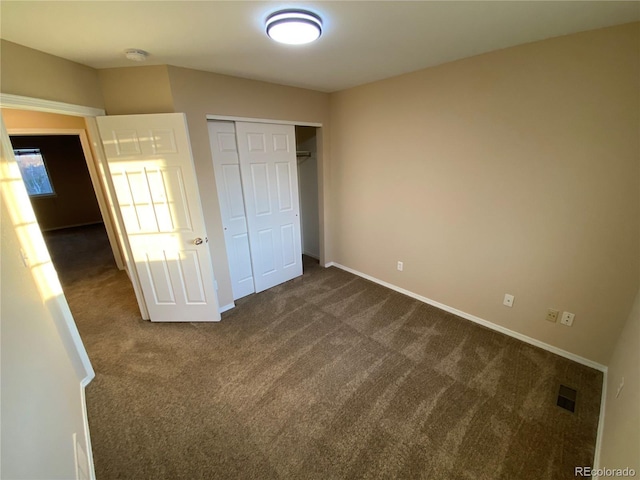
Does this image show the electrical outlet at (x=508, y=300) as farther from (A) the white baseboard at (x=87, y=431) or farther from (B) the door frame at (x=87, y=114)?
(B) the door frame at (x=87, y=114)

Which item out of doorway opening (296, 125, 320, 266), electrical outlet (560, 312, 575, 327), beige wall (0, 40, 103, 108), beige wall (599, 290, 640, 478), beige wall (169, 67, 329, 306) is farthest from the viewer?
doorway opening (296, 125, 320, 266)

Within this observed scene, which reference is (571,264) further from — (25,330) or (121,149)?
(121,149)

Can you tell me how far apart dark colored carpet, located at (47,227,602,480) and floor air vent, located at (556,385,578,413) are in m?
0.04

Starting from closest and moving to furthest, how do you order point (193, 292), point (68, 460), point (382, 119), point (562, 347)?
point (68, 460) → point (562, 347) → point (193, 292) → point (382, 119)

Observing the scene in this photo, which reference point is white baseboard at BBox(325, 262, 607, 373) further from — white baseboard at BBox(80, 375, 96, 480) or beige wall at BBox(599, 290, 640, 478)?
white baseboard at BBox(80, 375, 96, 480)

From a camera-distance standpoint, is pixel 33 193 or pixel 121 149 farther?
pixel 33 193

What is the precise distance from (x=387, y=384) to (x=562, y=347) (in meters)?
1.59

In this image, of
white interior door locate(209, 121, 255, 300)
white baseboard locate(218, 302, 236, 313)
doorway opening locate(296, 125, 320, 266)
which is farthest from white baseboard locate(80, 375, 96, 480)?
doorway opening locate(296, 125, 320, 266)

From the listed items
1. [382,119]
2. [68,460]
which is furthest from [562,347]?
[68,460]

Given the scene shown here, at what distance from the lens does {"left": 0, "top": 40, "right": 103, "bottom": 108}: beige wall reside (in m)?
1.56

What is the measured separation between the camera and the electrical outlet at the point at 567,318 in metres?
2.09

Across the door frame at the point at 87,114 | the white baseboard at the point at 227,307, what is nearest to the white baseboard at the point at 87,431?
the door frame at the point at 87,114

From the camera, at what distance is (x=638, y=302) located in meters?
1.70

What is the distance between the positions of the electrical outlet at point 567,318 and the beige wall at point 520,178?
0.15 feet
